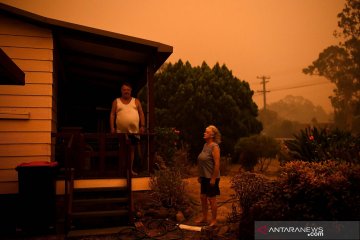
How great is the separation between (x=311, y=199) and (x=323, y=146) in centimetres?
580

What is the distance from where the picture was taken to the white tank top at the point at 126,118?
20.4 feet

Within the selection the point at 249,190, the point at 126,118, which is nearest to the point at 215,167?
the point at 249,190

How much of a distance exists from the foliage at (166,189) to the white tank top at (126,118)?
1105 millimetres

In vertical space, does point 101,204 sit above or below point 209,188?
below

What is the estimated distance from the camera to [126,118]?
20.4 ft

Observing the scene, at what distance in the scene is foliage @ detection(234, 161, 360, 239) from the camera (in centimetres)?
410

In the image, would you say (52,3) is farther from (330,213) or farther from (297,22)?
(297,22)

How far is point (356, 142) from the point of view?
9.00 m

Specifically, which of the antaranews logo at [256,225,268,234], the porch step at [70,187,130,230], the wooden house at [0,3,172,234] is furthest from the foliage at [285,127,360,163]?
the porch step at [70,187,130,230]

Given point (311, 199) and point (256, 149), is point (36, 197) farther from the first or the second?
point (256, 149)

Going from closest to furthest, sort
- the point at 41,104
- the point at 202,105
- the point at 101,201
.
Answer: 1. the point at 101,201
2. the point at 41,104
3. the point at 202,105

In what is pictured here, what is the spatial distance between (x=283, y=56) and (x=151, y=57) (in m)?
88.8

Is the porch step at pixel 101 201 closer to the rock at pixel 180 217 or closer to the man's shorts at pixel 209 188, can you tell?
the rock at pixel 180 217

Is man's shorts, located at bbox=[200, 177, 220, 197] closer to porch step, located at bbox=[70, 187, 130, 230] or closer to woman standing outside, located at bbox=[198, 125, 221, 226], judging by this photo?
woman standing outside, located at bbox=[198, 125, 221, 226]
